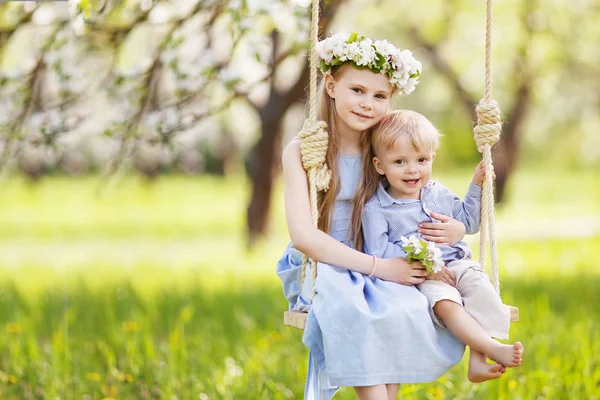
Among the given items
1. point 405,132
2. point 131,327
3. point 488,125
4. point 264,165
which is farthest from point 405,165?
point 264,165

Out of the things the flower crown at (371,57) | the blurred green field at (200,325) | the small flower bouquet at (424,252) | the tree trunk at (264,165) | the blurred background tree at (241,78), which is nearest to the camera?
the small flower bouquet at (424,252)

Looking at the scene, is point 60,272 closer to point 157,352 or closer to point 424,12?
point 157,352

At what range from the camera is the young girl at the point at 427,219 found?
8.70ft

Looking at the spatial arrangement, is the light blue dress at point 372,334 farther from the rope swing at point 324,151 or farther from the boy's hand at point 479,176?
the boy's hand at point 479,176

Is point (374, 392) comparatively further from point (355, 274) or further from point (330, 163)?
point (330, 163)

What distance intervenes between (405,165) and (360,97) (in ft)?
0.88

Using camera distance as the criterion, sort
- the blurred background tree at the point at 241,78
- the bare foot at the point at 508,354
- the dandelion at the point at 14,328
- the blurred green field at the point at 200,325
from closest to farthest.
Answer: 1. the bare foot at the point at 508,354
2. the blurred green field at the point at 200,325
3. the blurred background tree at the point at 241,78
4. the dandelion at the point at 14,328

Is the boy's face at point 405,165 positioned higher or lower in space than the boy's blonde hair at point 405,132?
lower

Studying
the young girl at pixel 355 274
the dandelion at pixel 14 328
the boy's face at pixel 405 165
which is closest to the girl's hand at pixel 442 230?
the young girl at pixel 355 274

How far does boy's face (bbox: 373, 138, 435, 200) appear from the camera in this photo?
9.09 feet

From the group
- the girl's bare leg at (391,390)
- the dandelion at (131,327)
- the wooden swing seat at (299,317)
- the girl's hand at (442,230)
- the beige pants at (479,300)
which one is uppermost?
the girl's hand at (442,230)

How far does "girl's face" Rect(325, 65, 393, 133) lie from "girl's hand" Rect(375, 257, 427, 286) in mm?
466

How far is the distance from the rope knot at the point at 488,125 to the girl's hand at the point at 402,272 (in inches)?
19.3

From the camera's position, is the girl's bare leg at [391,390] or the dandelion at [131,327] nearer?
the girl's bare leg at [391,390]
